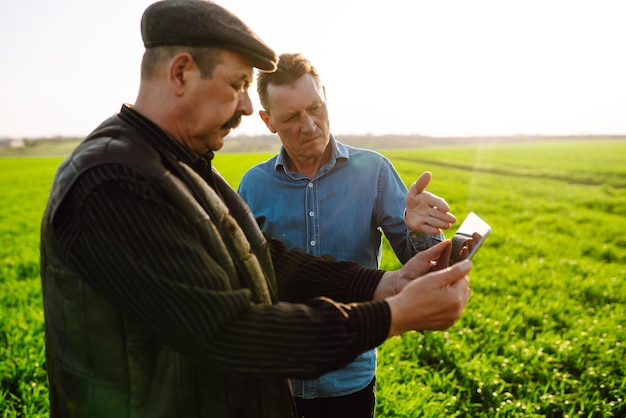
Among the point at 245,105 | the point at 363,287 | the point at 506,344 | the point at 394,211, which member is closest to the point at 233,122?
the point at 245,105

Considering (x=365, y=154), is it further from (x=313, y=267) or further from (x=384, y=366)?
(x=384, y=366)

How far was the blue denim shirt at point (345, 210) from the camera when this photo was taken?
265 cm

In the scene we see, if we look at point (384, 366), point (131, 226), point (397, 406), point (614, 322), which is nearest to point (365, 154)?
point (131, 226)

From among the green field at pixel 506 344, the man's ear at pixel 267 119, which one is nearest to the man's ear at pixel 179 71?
the man's ear at pixel 267 119

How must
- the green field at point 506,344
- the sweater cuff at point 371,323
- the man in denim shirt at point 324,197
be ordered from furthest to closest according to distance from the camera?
1. the green field at point 506,344
2. the man in denim shirt at point 324,197
3. the sweater cuff at point 371,323

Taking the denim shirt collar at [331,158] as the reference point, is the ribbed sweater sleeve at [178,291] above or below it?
below

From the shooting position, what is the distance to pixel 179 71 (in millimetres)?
1397

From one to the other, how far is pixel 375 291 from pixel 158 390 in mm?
989

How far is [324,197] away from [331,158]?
24cm

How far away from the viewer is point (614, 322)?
19.3ft

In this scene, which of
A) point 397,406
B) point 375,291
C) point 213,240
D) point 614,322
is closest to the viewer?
point 213,240

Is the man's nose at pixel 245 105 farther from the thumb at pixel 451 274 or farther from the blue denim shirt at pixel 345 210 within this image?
the blue denim shirt at pixel 345 210

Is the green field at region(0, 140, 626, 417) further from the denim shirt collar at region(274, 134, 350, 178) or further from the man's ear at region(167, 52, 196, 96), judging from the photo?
the man's ear at region(167, 52, 196, 96)

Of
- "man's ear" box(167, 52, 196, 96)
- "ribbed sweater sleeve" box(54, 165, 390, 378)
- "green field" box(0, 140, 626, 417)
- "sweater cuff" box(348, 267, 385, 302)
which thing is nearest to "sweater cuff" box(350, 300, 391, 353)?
"ribbed sweater sleeve" box(54, 165, 390, 378)
